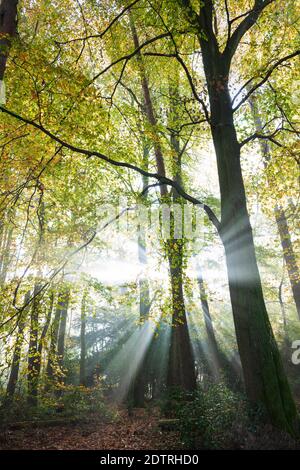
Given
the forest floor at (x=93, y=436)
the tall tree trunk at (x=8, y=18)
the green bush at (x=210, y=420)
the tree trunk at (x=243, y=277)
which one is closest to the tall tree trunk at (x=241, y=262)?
the tree trunk at (x=243, y=277)

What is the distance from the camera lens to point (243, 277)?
5.42 metres

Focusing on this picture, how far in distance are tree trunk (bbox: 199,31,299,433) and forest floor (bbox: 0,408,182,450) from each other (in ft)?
6.45

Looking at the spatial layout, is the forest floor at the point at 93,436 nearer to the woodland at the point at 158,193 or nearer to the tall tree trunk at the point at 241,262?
the woodland at the point at 158,193

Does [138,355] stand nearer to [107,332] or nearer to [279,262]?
[107,332]

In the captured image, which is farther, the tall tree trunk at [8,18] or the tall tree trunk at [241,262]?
the tall tree trunk at [8,18]

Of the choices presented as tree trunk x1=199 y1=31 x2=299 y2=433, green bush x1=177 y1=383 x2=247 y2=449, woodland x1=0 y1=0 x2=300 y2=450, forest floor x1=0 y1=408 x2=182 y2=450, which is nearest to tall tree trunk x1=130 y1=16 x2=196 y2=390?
woodland x1=0 y1=0 x2=300 y2=450

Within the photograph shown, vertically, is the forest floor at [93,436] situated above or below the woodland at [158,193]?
below

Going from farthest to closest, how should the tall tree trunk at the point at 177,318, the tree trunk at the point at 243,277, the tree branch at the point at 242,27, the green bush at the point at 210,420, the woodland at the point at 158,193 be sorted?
the tall tree trunk at the point at 177,318 < the tree branch at the point at 242,27 < the woodland at the point at 158,193 < the tree trunk at the point at 243,277 < the green bush at the point at 210,420

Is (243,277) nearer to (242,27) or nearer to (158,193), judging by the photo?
(242,27)

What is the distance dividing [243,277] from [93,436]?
607 cm

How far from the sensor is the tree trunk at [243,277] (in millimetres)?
4828

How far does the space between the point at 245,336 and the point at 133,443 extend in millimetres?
3837

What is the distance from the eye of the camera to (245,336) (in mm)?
5133
